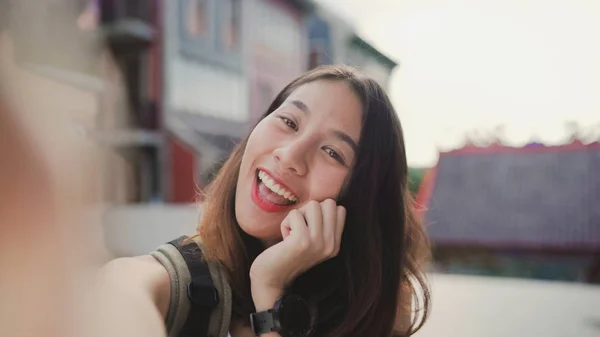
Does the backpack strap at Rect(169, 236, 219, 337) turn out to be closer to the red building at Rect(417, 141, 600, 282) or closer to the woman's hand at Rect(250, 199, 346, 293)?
the woman's hand at Rect(250, 199, 346, 293)

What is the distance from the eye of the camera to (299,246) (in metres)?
0.64

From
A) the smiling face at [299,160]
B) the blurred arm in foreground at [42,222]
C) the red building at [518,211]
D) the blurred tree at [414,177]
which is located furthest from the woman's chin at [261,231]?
the red building at [518,211]

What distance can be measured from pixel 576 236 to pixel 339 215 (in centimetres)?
86

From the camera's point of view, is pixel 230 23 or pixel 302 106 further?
pixel 230 23

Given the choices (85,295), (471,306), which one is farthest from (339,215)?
(471,306)

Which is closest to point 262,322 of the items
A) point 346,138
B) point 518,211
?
point 346,138

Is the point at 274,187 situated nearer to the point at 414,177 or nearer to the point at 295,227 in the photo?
the point at 295,227

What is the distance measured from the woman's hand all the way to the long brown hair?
0.17 ft

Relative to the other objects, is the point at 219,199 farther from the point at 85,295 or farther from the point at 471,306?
the point at 471,306

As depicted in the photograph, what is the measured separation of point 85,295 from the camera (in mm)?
328

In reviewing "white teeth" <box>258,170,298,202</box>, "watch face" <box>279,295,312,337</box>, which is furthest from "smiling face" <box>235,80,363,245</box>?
"watch face" <box>279,295,312,337</box>

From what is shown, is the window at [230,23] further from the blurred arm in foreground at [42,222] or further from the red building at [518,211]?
the blurred arm in foreground at [42,222]

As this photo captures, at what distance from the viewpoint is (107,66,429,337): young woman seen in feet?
2.20

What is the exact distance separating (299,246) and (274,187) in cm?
10
